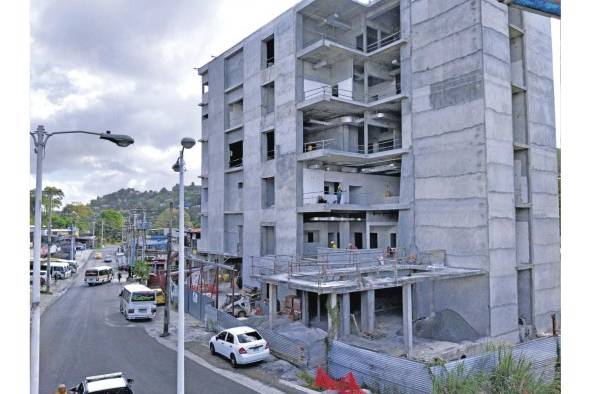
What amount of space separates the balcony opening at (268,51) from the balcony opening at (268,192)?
900 cm

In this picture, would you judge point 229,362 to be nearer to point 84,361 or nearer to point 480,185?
point 84,361

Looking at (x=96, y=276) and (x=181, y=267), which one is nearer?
(x=181, y=267)

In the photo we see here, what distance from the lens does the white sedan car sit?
50.1 ft

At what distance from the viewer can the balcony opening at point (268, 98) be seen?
32069mm

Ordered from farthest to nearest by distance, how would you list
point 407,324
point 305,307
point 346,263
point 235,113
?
point 235,113 → point 346,263 → point 305,307 → point 407,324

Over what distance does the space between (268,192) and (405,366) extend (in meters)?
21.7

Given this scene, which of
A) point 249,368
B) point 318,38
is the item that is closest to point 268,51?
point 318,38

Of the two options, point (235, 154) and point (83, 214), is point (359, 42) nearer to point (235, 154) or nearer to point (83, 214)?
point (235, 154)

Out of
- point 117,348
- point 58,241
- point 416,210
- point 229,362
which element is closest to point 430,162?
point 416,210

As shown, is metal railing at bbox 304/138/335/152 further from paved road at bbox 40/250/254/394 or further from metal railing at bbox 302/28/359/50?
paved road at bbox 40/250/254/394

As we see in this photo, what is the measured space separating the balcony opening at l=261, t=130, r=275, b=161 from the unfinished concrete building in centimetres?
18

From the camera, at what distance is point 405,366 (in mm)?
12000

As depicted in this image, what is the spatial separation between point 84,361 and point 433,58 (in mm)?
23125

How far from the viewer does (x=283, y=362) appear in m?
15.8
